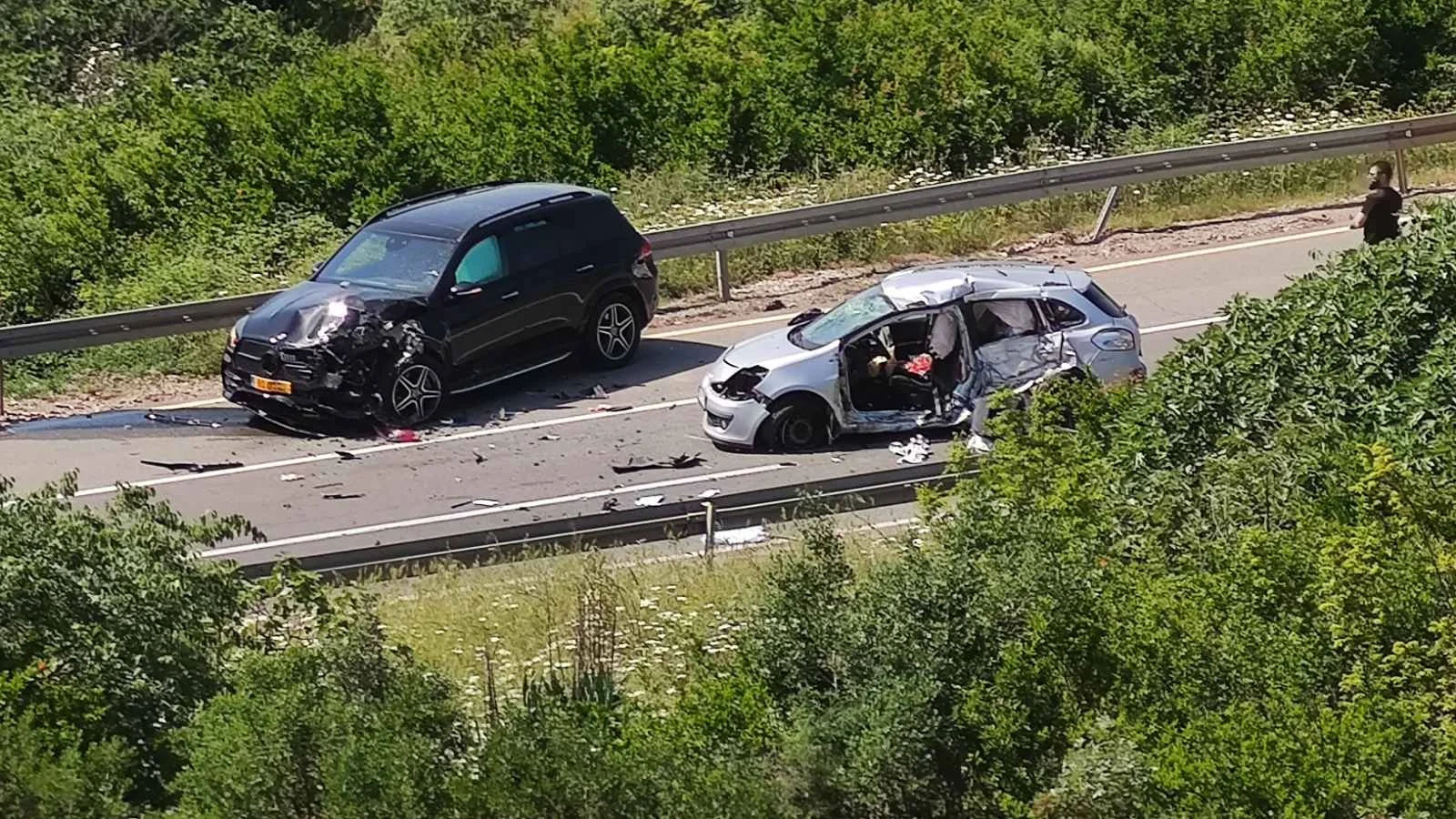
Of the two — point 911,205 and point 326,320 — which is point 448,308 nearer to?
point 326,320

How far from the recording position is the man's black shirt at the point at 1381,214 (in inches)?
684

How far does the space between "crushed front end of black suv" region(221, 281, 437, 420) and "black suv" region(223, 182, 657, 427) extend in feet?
0.03

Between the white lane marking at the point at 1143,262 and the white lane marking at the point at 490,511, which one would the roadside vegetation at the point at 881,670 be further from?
the white lane marking at the point at 1143,262

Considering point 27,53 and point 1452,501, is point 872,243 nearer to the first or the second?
point 1452,501

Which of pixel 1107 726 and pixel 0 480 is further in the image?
pixel 0 480

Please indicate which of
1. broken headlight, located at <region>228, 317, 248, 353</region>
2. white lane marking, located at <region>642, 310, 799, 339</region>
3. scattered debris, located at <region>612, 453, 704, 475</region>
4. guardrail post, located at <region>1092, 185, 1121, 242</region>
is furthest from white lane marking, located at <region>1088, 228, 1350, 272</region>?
broken headlight, located at <region>228, 317, 248, 353</region>

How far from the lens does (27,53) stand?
3253cm

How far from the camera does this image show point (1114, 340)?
15.4m

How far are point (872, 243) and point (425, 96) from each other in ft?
24.5

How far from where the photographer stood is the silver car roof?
15.3 meters

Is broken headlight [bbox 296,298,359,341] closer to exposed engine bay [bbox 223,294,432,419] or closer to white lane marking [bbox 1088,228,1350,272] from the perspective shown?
exposed engine bay [bbox 223,294,432,419]

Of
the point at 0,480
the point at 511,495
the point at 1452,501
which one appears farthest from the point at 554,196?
the point at 1452,501

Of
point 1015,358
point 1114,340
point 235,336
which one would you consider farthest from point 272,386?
point 1114,340

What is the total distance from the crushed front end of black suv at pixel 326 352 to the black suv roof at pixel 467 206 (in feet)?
3.42
